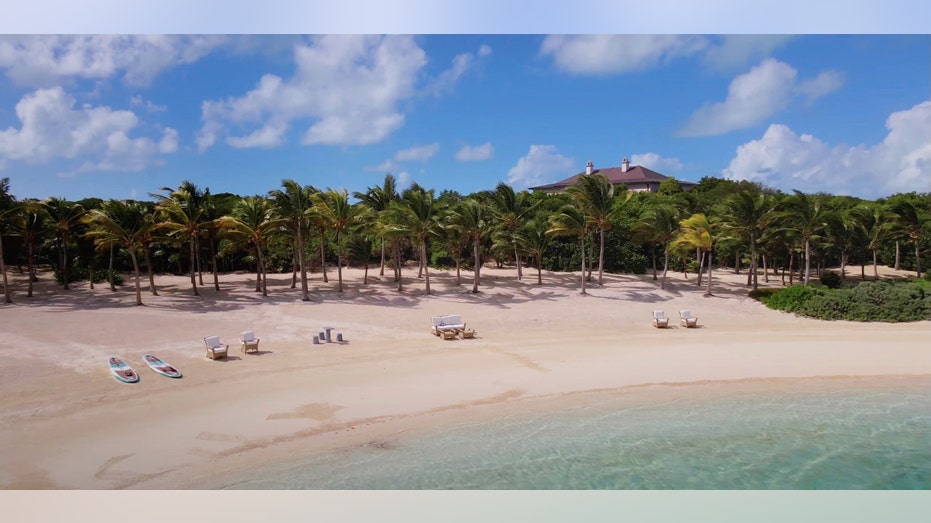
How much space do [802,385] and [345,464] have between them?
447 inches

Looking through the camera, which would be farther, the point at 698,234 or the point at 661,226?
the point at 661,226

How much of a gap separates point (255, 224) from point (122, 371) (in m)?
11.5

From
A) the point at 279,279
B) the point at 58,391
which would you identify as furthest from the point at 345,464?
the point at 279,279

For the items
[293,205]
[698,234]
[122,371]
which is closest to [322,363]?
[122,371]

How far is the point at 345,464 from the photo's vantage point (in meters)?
8.69

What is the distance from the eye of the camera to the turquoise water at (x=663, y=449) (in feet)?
27.5

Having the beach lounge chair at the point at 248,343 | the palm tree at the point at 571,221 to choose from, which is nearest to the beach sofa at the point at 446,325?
the beach lounge chair at the point at 248,343

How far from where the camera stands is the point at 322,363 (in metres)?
13.8

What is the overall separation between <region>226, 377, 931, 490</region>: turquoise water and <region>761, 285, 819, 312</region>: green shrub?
9381 mm

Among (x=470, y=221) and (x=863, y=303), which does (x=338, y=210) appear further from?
(x=863, y=303)

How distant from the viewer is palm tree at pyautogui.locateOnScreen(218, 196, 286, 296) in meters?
22.0

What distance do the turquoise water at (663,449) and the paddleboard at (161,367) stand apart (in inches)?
204

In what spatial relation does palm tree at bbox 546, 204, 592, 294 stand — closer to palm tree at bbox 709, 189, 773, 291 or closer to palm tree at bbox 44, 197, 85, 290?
palm tree at bbox 709, 189, 773, 291

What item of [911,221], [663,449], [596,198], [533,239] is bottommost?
[663,449]
